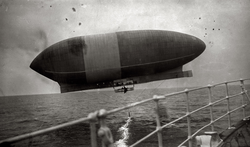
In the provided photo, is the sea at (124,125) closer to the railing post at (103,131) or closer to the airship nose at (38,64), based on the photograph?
the airship nose at (38,64)

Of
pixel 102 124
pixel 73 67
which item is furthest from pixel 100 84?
pixel 102 124

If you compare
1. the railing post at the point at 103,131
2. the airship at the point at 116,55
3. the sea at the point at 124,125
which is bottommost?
the sea at the point at 124,125

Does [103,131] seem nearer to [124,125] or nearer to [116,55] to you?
[116,55]

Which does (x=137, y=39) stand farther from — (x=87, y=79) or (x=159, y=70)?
(x=87, y=79)

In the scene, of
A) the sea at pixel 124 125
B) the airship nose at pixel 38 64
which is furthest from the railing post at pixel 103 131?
the airship nose at pixel 38 64

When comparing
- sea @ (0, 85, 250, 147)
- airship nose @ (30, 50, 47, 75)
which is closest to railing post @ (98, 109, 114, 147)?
sea @ (0, 85, 250, 147)

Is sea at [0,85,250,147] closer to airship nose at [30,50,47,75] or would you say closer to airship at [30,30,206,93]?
airship at [30,30,206,93]

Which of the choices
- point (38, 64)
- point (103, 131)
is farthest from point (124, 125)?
point (103, 131)

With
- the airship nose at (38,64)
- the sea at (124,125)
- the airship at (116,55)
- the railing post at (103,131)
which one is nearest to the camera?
the railing post at (103,131)

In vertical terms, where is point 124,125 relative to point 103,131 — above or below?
below
